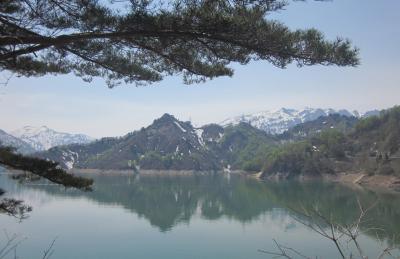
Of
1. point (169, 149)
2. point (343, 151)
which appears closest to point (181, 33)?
point (343, 151)

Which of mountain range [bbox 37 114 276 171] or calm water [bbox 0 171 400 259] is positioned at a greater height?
mountain range [bbox 37 114 276 171]

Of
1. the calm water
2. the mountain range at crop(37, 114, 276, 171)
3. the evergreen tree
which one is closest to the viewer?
the evergreen tree

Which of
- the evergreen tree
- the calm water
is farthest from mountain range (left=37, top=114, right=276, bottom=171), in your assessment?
the evergreen tree

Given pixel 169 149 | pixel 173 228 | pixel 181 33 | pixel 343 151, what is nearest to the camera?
pixel 181 33

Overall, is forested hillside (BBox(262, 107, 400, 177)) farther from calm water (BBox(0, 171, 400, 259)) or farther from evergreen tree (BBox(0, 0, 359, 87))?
evergreen tree (BBox(0, 0, 359, 87))

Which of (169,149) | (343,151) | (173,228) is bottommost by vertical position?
(173,228)

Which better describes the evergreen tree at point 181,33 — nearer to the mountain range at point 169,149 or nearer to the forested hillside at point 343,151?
the forested hillside at point 343,151

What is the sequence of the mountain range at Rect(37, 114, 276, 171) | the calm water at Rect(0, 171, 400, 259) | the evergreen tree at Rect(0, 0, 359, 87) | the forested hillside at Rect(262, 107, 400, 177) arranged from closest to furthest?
the evergreen tree at Rect(0, 0, 359, 87)
the calm water at Rect(0, 171, 400, 259)
the forested hillside at Rect(262, 107, 400, 177)
the mountain range at Rect(37, 114, 276, 171)

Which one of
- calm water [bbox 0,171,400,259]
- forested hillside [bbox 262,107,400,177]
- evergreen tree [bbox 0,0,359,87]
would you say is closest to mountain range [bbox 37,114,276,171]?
forested hillside [bbox 262,107,400,177]

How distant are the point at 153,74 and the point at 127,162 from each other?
142594 mm

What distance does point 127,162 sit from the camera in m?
149

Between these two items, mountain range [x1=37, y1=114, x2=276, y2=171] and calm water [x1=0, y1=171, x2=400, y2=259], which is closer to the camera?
calm water [x1=0, y1=171, x2=400, y2=259]

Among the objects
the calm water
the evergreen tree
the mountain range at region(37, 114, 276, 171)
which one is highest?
the mountain range at region(37, 114, 276, 171)

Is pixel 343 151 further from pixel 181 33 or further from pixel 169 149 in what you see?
pixel 181 33
